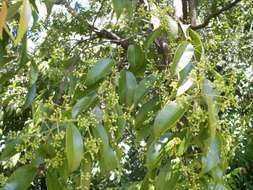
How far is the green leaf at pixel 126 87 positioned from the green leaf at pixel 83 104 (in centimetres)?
7

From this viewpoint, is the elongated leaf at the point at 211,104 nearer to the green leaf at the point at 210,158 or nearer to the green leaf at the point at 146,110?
the green leaf at the point at 210,158

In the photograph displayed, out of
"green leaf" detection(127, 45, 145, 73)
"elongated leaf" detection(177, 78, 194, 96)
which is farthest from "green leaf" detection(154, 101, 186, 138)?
"green leaf" detection(127, 45, 145, 73)

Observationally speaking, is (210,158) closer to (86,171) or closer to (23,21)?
(86,171)

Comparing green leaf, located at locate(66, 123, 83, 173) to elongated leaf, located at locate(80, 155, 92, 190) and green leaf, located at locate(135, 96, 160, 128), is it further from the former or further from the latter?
green leaf, located at locate(135, 96, 160, 128)

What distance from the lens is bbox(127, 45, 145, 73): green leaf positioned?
0.89m

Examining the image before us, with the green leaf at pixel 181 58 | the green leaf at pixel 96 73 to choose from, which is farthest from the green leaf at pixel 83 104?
the green leaf at pixel 181 58

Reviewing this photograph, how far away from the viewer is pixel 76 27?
179 centimetres

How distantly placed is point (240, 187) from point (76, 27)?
1.31 metres

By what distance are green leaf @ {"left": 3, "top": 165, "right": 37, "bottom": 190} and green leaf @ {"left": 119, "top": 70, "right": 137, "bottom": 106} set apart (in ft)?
0.62

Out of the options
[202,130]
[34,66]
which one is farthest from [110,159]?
[34,66]

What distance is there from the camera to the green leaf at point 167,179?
0.74 m

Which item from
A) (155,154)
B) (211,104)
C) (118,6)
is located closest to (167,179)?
(155,154)

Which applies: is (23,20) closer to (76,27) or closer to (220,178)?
(220,178)

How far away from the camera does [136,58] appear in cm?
89
